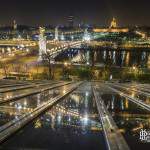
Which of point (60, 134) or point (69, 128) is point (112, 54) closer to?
point (69, 128)

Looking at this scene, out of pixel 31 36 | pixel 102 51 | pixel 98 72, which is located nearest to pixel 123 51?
pixel 102 51

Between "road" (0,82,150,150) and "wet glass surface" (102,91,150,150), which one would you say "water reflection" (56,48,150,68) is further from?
"road" (0,82,150,150)

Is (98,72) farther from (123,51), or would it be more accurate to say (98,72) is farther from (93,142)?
(123,51)

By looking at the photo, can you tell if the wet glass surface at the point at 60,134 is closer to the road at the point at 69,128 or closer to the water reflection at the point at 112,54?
the road at the point at 69,128

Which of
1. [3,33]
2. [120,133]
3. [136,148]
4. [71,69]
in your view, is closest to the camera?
[136,148]

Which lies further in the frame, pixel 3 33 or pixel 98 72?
pixel 3 33

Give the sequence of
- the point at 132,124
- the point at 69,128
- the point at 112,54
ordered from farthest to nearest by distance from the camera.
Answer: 1. the point at 112,54
2. the point at 132,124
3. the point at 69,128

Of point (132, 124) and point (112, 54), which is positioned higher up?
point (112, 54)

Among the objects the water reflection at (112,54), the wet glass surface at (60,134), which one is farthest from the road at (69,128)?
the water reflection at (112,54)

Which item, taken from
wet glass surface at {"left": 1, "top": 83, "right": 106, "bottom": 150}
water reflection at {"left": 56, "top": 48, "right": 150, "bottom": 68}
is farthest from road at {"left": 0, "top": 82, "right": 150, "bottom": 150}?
water reflection at {"left": 56, "top": 48, "right": 150, "bottom": 68}

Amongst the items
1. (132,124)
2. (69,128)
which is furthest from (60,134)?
(132,124)

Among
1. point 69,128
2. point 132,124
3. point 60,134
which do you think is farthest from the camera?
point 132,124
